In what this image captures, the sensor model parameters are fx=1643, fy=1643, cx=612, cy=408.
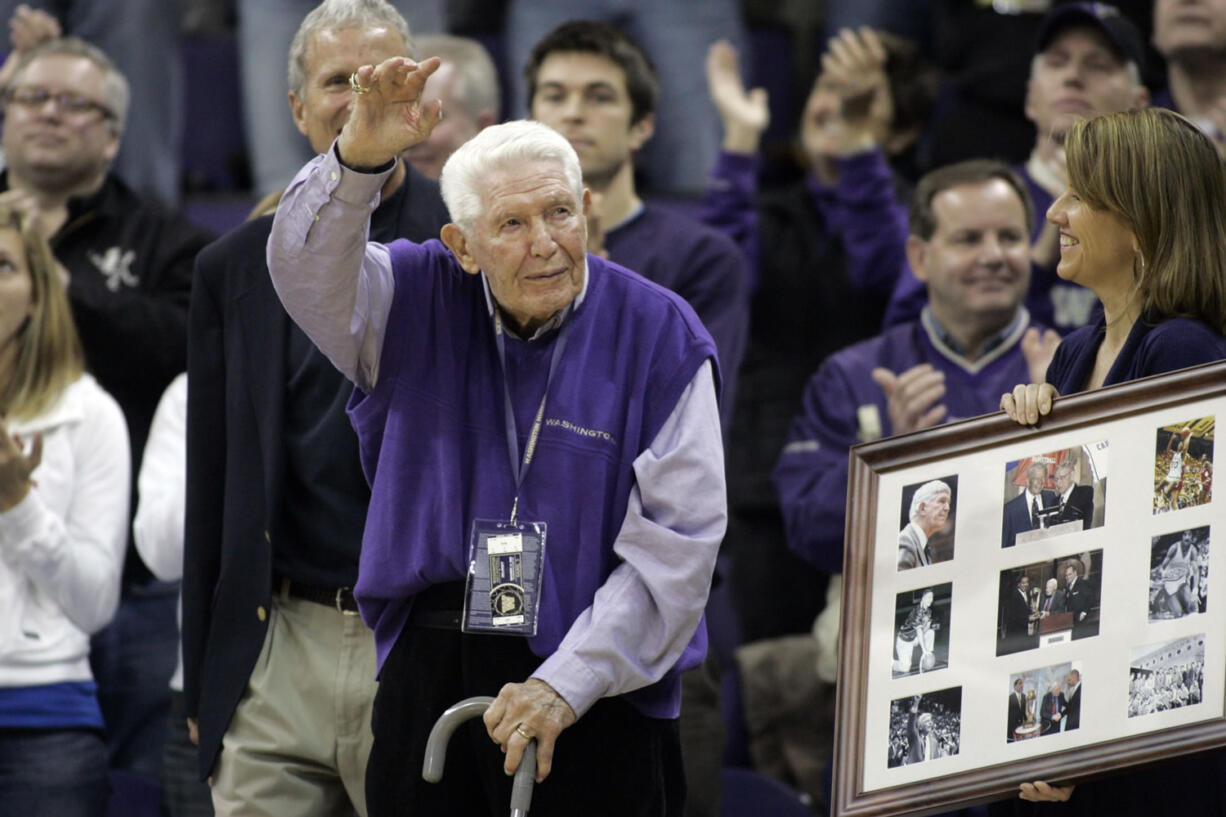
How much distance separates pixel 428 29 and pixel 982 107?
5.33 ft

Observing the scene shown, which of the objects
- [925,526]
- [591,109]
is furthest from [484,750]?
[591,109]

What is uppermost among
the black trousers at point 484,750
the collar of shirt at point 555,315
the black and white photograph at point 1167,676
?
the collar of shirt at point 555,315

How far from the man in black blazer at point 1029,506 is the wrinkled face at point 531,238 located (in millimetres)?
680

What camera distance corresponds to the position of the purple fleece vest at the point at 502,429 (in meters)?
2.26

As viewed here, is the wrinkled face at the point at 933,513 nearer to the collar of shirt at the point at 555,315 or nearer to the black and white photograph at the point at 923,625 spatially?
the black and white photograph at the point at 923,625

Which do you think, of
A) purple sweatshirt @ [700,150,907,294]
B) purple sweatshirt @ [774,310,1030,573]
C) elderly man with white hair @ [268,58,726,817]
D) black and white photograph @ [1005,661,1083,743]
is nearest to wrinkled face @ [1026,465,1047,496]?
black and white photograph @ [1005,661,1083,743]

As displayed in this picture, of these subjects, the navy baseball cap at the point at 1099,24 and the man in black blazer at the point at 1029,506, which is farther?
the navy baseball cap at the point at 1099,24

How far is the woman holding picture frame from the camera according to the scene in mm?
2229

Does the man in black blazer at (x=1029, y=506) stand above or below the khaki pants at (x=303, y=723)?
above

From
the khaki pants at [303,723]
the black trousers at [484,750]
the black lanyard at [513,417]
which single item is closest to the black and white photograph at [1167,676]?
the black trousers at [484,750]

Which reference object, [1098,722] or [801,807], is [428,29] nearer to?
[801,807]

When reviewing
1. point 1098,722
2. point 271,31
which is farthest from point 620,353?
point 271,31

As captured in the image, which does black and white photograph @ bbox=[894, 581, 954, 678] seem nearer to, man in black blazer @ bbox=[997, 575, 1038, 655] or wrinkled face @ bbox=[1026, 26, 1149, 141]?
man in black blazer @ bbox=[997, 575, 1038, 655]

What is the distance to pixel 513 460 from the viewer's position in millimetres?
2287
